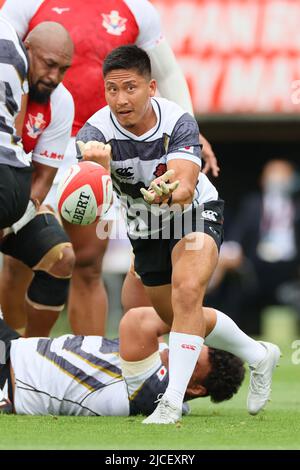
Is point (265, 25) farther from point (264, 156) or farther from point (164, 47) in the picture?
point (164, 47)

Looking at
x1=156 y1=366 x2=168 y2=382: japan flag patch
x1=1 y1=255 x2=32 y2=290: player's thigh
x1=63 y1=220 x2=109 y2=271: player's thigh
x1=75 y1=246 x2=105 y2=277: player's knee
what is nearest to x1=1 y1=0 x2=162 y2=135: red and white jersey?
x1=63 y1=220 x2=109 y2=271: player's thigh

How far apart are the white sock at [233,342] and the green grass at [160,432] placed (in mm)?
338

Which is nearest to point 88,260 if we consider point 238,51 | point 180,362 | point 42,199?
point 42,199

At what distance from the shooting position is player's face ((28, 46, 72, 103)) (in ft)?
22.9

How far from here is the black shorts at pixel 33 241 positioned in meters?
7.38

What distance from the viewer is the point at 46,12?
7863 mm

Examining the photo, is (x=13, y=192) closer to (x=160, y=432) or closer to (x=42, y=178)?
(x=42, y=178)

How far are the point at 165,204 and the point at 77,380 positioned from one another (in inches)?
42.5

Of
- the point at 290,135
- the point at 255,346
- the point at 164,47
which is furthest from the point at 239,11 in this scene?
the point at 255,346

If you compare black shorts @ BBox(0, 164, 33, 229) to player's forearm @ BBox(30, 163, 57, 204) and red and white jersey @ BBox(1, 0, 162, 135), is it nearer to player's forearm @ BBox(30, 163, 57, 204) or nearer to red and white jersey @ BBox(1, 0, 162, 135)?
player's forearm @ BBox(30, 163, 57, 204)

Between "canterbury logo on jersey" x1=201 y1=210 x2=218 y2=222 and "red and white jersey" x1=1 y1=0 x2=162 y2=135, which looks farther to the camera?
"red and white jersey" x1=1 y1=0 x2=162 y2=135

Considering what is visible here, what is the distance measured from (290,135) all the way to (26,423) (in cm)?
1069

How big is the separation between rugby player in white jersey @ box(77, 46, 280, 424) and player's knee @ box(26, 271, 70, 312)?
3.59 feet
